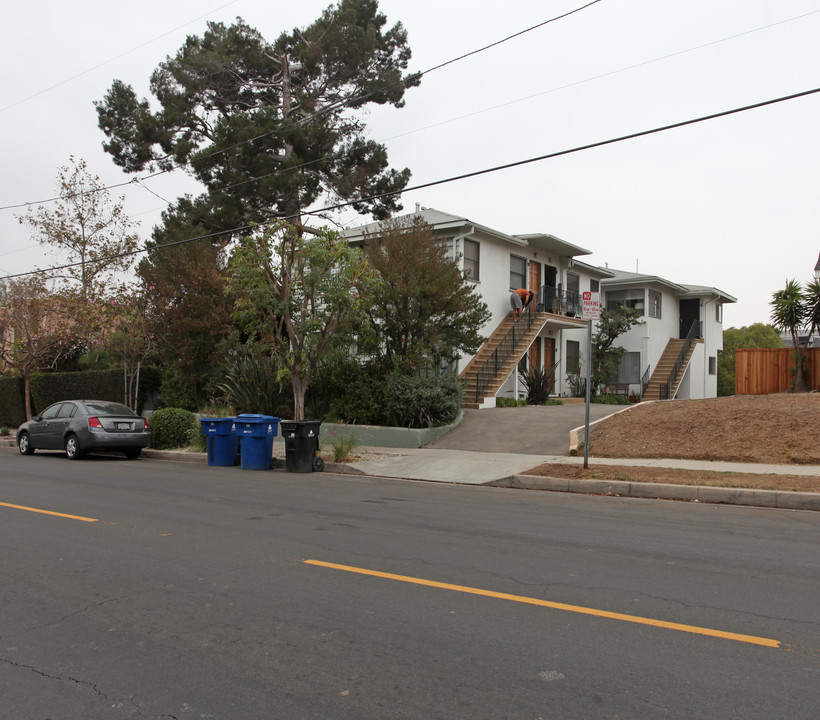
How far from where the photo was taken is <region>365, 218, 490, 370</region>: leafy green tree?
1788cm

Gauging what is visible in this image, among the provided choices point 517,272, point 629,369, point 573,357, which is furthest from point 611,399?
point 517,272

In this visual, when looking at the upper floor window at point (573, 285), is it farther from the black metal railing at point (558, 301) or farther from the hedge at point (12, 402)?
the hedge at point (12, 402)

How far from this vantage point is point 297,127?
26.8 meters

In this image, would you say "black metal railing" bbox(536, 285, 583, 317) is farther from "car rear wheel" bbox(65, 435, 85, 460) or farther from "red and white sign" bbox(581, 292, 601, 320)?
"car rear wheel" bbox(65, 435, 85, 460)

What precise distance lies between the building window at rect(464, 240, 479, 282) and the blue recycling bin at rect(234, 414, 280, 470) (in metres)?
11.4

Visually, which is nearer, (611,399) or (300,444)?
(300,444)

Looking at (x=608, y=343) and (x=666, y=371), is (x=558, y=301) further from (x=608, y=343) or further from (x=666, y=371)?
(x=666, y=371)

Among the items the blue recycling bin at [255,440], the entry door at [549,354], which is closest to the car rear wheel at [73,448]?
the blue recycling bin at [255,440]

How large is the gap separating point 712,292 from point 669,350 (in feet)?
13.4

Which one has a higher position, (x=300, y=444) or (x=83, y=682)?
(x=300, y=444)

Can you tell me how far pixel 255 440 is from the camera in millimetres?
15672

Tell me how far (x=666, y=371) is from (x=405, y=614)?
31.0 metres

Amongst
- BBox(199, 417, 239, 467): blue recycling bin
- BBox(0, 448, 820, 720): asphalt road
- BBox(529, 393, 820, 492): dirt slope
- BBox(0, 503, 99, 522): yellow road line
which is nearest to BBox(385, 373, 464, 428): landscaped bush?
BBox(529, 393, 820, 492): dirt slope

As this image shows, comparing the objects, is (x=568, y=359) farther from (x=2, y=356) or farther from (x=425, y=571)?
(x=425, y=571)
